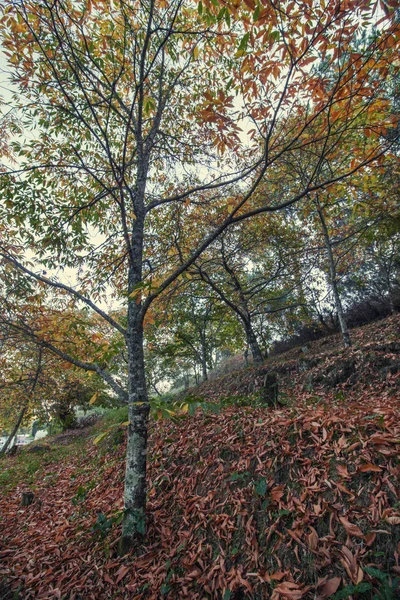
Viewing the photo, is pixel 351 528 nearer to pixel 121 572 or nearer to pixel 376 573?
pixel 376 573

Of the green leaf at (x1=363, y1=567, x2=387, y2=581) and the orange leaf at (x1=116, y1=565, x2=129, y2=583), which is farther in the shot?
the orange leaf at (x1=116, y1=565, x2=129, y2=583)

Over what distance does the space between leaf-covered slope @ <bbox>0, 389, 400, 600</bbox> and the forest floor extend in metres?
0.01

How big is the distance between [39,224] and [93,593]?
4465 millimetres

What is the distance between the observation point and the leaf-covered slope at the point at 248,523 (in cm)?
193

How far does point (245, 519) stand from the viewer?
253 cm

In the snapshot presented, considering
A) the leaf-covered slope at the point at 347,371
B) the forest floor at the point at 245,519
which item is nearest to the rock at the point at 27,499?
the forest floor at the point at 245,519

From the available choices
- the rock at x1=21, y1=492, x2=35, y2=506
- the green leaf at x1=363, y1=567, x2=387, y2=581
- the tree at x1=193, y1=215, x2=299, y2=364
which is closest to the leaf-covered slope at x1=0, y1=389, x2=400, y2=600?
the green leaf at x1=363, y1=567, x2=387, y2=581

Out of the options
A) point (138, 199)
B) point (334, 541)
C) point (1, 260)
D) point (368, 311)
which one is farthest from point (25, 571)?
point (368, 311)

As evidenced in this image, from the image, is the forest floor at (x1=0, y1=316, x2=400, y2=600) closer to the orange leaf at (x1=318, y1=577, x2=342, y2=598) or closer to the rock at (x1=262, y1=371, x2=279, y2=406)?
the orange leaf at (x1=318, y1=577, x2=342, y2=598)

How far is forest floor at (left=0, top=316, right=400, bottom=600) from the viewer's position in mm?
1916

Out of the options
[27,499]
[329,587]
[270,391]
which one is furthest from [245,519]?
[27,499]

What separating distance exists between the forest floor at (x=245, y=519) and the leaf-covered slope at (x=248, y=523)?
0.03 feet

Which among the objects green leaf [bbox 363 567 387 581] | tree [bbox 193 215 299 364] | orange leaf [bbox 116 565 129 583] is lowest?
orange leaf [bbox 116 565 129 583]

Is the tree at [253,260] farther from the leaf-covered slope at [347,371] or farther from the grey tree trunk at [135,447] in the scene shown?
the grey tree trunk at [135,447]
